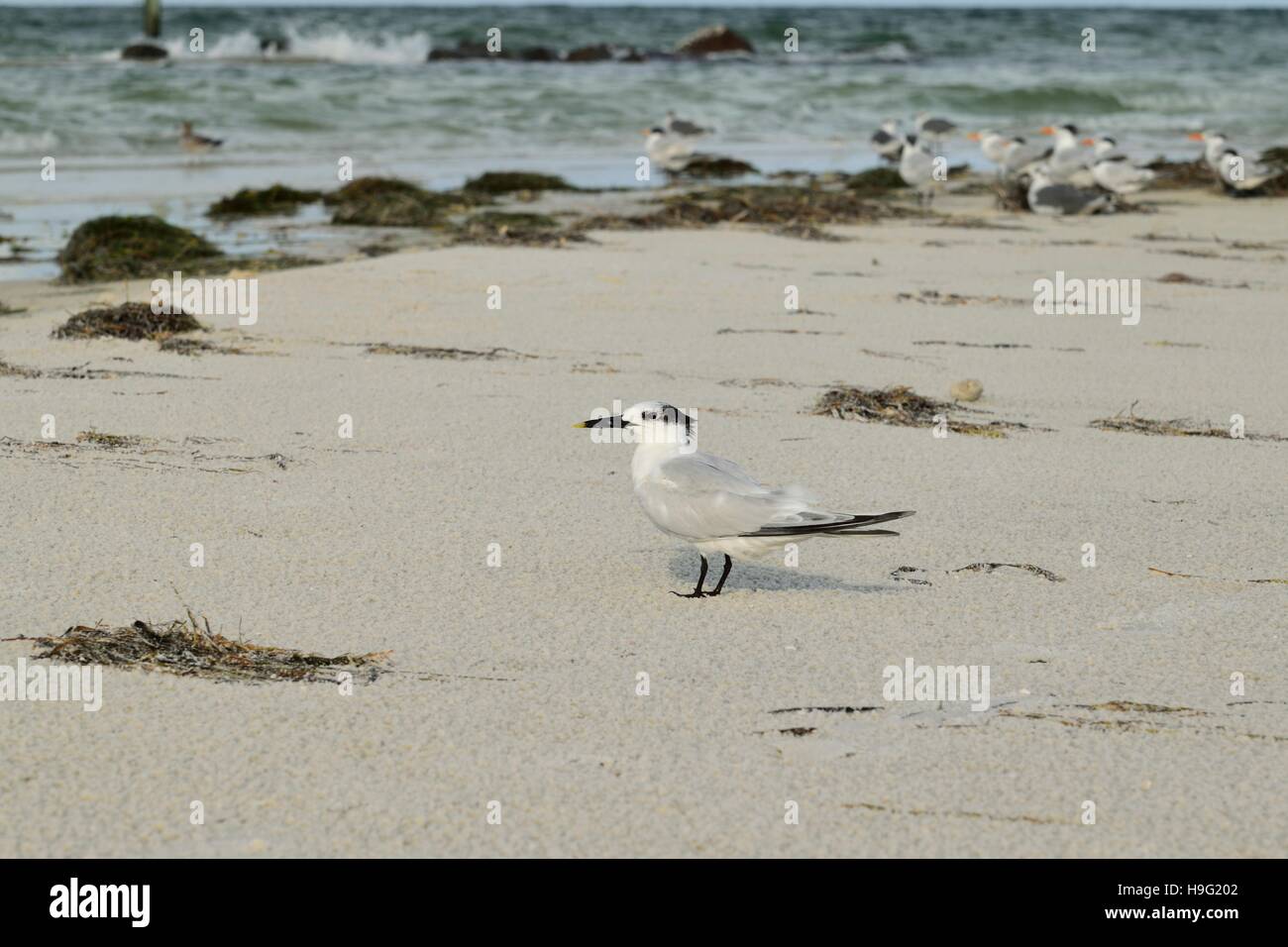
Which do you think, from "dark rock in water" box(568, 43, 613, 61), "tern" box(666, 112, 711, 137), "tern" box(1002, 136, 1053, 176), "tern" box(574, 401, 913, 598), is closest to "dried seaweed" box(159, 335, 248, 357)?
"tern" box(574, 401, 913, 598)

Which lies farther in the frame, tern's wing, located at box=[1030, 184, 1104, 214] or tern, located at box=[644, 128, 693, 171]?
tern, located at box=[644, 128, 693, 171]

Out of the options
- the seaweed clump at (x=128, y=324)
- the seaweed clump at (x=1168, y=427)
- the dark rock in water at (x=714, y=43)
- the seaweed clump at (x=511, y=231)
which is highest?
the dark rock in water at (x=714, y=43)

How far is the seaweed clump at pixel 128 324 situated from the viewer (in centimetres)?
643

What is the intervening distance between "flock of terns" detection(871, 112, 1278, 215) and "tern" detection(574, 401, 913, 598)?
908cm

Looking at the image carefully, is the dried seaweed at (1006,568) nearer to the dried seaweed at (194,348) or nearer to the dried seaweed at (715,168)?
the dried seaweed at (194,348)

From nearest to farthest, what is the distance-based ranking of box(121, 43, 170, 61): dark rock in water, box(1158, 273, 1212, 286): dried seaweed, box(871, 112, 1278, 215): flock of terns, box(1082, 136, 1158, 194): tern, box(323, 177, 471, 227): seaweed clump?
box(1158, 273, 1212, 286): dried seaweed < box(323, 177, 471, 227): seaweed clump < box(871, 112, 1278, 215): flock of terns < box(1082, 136, 1158, 194): tern < box(121, 43, 170, 61): dark rock in water

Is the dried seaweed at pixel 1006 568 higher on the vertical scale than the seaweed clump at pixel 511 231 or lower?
higher

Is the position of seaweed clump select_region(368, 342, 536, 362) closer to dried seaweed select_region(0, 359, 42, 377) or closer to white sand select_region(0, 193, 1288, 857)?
white sand select_region(0, 193, 1288, 857)

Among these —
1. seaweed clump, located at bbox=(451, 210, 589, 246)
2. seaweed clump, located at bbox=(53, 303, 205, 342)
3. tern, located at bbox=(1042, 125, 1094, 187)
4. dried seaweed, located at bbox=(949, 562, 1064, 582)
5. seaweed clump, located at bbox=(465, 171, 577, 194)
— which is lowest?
seaweed clump, located at bbox=(465, 171, 577, 194)

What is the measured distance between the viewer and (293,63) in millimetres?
32531

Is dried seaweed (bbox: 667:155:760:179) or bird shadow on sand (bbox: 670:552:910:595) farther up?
bird shadow on sand (bbox: 670:552:910:595)

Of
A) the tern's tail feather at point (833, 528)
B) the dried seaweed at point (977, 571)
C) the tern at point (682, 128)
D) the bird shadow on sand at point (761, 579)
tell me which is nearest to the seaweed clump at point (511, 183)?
the tern at point (682, 128)

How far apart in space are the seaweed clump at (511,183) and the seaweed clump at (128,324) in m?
6.74

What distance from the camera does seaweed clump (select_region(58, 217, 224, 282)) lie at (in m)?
8.66
